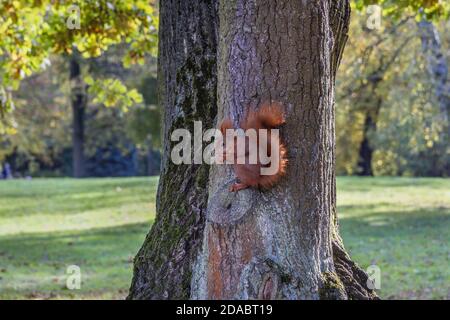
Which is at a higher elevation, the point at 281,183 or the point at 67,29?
the point at 67,29

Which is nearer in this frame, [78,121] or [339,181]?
[339,181]

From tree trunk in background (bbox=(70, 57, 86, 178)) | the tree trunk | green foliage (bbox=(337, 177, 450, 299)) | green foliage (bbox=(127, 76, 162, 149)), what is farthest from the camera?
tree trunk in background (bbox=(70, 57, 86, 178))

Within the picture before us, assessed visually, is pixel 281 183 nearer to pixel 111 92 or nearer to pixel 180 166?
pixel 180 166

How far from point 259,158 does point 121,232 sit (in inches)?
473

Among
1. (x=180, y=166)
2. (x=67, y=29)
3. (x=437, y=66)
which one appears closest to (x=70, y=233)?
(x=67, y=29)

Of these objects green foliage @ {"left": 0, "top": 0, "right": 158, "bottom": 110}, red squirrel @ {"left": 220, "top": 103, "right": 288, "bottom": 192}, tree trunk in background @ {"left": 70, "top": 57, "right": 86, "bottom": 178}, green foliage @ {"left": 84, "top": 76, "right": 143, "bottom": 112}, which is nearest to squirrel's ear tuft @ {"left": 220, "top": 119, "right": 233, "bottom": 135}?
red squirrel @ {"left": 220, "top": 103, "right": 288, "bottom": 192}

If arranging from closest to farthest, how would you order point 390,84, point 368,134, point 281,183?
point 281,183 < point 390,84 < point 368,134

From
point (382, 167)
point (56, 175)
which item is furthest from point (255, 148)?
point (56, 175)

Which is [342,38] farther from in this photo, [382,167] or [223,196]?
[382,167]

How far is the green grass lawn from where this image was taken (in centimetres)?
1013

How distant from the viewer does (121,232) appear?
15469mm

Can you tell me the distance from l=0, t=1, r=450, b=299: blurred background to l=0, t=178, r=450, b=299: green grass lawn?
0.09ft

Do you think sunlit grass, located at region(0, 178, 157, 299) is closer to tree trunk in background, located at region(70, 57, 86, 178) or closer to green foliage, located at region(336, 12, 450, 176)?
green foliage, located at region(336, 12, 450, 176)

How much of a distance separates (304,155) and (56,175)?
3865 centimetres
